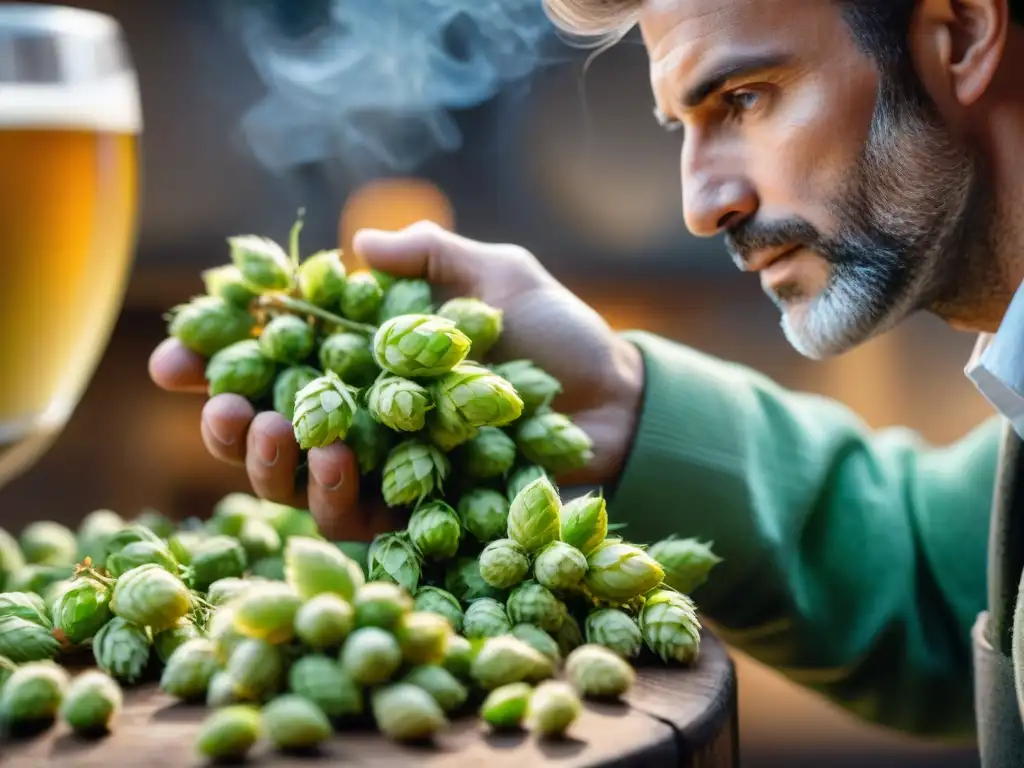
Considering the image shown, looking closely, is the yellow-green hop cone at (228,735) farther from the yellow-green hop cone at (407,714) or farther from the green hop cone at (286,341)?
the green hop cone at (286,341)

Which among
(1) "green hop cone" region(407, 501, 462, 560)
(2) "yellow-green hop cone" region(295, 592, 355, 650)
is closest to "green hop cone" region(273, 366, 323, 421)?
(1) "green hop cone" region(407, 501, 462, 560)

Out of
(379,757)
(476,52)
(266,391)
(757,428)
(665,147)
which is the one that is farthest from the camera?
(665,147)

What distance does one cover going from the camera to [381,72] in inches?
64.0

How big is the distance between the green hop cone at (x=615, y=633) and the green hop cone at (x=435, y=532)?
0.35ft

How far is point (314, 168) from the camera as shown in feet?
7.05

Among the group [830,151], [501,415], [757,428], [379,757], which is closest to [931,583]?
→ [757,428]

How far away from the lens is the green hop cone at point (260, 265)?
828mm

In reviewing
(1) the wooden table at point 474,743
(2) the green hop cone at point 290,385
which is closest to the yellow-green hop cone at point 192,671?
(1) the wooden table at point 474,743

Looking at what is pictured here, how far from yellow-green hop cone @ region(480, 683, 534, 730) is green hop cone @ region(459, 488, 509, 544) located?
0.17 m

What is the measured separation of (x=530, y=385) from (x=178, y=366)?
28 cm

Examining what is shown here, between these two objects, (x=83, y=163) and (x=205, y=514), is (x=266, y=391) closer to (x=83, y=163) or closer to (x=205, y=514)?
(x=83, y=163)

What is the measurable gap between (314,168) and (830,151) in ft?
4.68

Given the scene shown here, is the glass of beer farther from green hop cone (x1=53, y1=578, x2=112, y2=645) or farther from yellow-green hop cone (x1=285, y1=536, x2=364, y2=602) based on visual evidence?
yellow-green hop cone (x1=285, y1=536, x2=364, y2=602)

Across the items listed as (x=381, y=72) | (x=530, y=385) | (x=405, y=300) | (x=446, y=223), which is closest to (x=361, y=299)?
(x=405, y=300)
